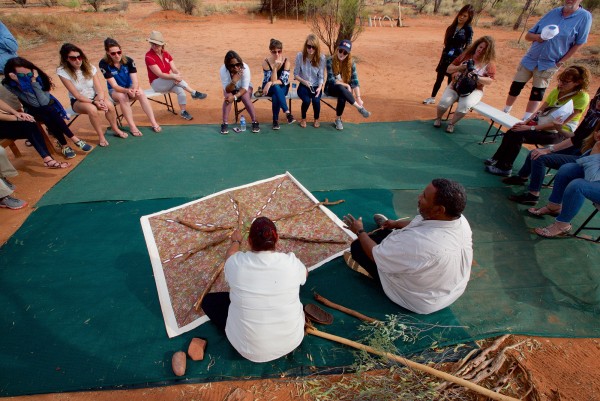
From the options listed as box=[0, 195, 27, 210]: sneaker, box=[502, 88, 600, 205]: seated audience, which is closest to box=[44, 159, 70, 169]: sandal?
box=[0, 195, 27, 210]: sneaker

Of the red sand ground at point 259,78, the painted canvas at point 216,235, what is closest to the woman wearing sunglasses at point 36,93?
the red sand ground at point 259,78

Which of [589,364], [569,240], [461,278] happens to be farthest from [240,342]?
[569,240]

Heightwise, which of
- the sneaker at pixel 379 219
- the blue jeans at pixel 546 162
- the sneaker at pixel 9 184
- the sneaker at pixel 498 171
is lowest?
the sneaker at pixel 498 171

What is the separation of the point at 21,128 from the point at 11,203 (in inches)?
46.7

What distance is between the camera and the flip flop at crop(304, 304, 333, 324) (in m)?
2.40

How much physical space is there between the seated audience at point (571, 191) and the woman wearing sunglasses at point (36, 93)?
6216 millimetres

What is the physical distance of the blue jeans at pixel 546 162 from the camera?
349 cm

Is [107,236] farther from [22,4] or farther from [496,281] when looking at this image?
[22,4]

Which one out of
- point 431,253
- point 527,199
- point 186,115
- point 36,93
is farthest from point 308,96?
point 431,253

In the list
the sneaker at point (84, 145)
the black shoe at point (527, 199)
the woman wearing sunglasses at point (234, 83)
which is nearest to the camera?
the black shoe at point (527, 199)

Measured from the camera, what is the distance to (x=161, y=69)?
5.33m

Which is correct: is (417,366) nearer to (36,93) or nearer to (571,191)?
Answer: (571,191)

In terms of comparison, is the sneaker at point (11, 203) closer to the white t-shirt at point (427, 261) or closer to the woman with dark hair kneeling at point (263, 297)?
the woman with dark hair kneeling at point (263, 297)

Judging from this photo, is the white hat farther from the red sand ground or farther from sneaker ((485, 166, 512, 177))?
sneaker ((485, 166, 512, 177))
